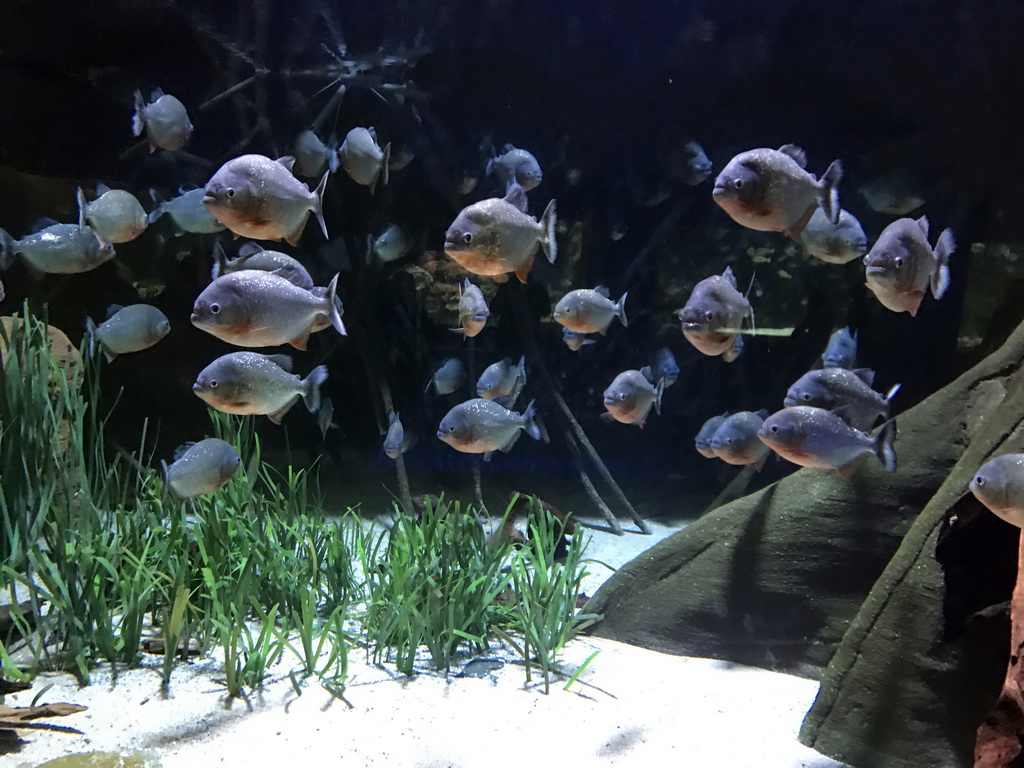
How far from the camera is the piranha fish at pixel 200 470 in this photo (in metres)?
3.63

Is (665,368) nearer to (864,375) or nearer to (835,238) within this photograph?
(864,375)

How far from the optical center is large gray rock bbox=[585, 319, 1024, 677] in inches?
147

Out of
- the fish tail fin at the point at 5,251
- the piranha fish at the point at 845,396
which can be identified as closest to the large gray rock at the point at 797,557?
the piranha fish at the point at 845,396

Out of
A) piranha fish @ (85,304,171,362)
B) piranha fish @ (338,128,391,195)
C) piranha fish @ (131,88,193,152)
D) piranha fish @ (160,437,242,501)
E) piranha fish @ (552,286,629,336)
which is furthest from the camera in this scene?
piranha fish @ (338,128,391,195)

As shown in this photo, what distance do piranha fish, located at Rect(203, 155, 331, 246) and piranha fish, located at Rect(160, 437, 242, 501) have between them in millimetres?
1251

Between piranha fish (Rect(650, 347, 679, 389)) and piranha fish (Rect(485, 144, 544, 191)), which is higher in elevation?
piranha fish (Rect(485, 144, 544, 191))

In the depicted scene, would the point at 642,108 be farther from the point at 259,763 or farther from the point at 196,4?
the point at 259,763

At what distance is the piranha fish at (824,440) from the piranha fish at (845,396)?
374mm

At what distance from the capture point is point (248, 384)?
3.29m

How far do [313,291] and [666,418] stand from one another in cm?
656

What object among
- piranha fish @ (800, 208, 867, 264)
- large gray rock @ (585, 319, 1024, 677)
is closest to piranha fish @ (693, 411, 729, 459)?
large gray rock @ (585, 319, 1024, 677)

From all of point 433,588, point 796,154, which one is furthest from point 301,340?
point 796,154

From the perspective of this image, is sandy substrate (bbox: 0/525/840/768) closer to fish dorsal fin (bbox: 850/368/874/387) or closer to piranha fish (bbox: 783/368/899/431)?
piranha fish (bbox: 783/368/899/431)

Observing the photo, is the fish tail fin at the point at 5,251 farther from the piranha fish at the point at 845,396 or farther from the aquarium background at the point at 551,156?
the piranha fish at the point at 845,396
